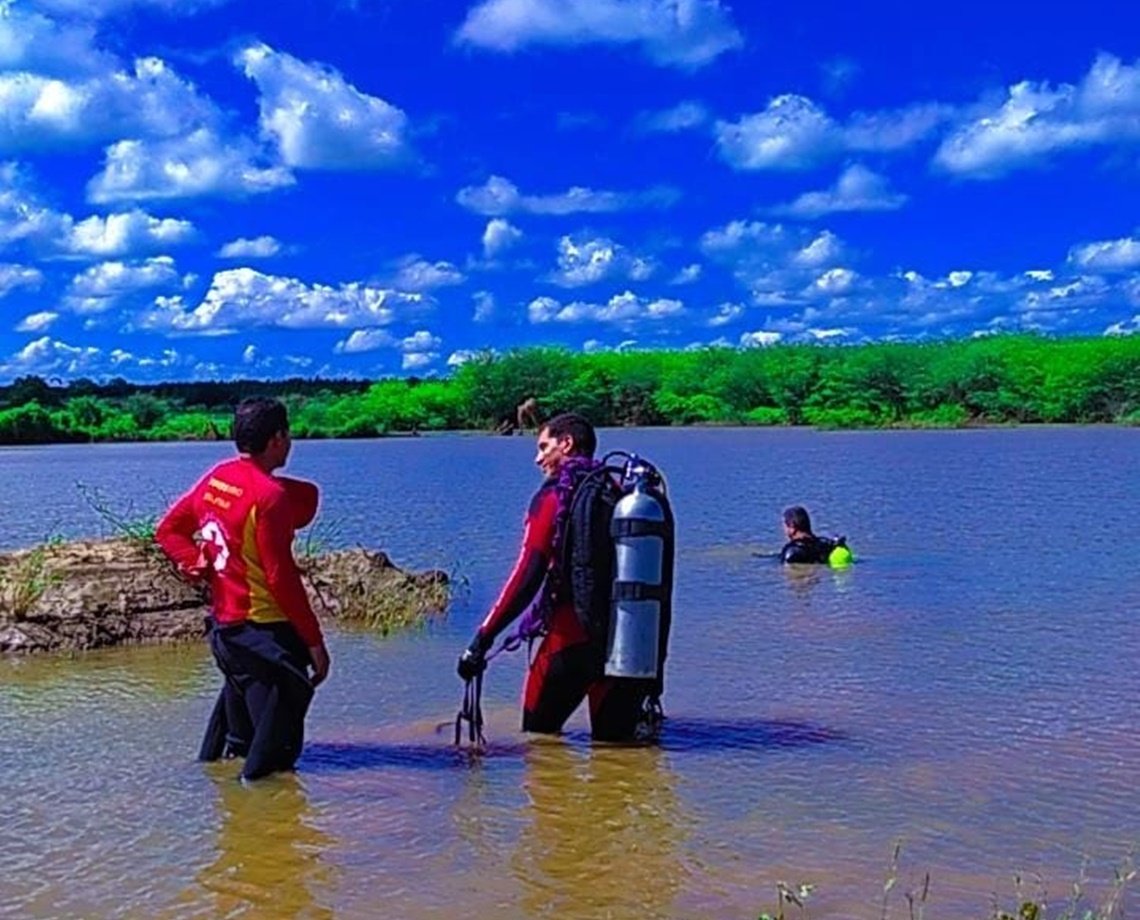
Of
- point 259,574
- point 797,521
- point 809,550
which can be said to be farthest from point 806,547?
point 259,574

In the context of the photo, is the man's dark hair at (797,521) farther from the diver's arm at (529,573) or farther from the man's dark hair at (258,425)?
the man's dark hair at (258,425)

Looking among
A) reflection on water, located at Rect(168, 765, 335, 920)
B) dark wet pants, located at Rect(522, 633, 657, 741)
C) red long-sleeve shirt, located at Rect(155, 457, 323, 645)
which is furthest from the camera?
dark wet pants, located at Rect(522, 633, 657, 741)

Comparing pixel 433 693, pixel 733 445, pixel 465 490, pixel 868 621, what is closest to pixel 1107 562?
pixel 868 621


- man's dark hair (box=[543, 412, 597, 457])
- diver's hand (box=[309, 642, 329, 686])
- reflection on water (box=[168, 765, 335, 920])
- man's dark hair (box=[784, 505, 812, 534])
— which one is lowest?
reflection on water (box=[168, 765, 335, 920])

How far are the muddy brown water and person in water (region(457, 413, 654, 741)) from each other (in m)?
0.28

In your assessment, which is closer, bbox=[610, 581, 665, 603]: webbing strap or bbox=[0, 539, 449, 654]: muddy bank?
bbox=[610, 581, 665, 603]: webbing strap

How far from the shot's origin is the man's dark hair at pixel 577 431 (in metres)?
8.47

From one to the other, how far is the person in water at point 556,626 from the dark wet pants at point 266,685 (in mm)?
971

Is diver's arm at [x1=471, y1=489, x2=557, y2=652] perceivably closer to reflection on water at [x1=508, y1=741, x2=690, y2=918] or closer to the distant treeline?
reflection on water at [x1=508, y1=741, x2=690, y2=918]

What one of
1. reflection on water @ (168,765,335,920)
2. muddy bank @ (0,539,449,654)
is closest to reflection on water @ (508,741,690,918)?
reflection on water @ (168,765,335,920)

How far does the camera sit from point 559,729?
348 inches

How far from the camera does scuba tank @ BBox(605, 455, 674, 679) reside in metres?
8.22

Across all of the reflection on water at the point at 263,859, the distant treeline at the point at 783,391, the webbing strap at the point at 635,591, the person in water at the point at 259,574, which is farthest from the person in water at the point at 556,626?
the distant treeline at the point at 783,391

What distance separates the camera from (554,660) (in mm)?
8445
